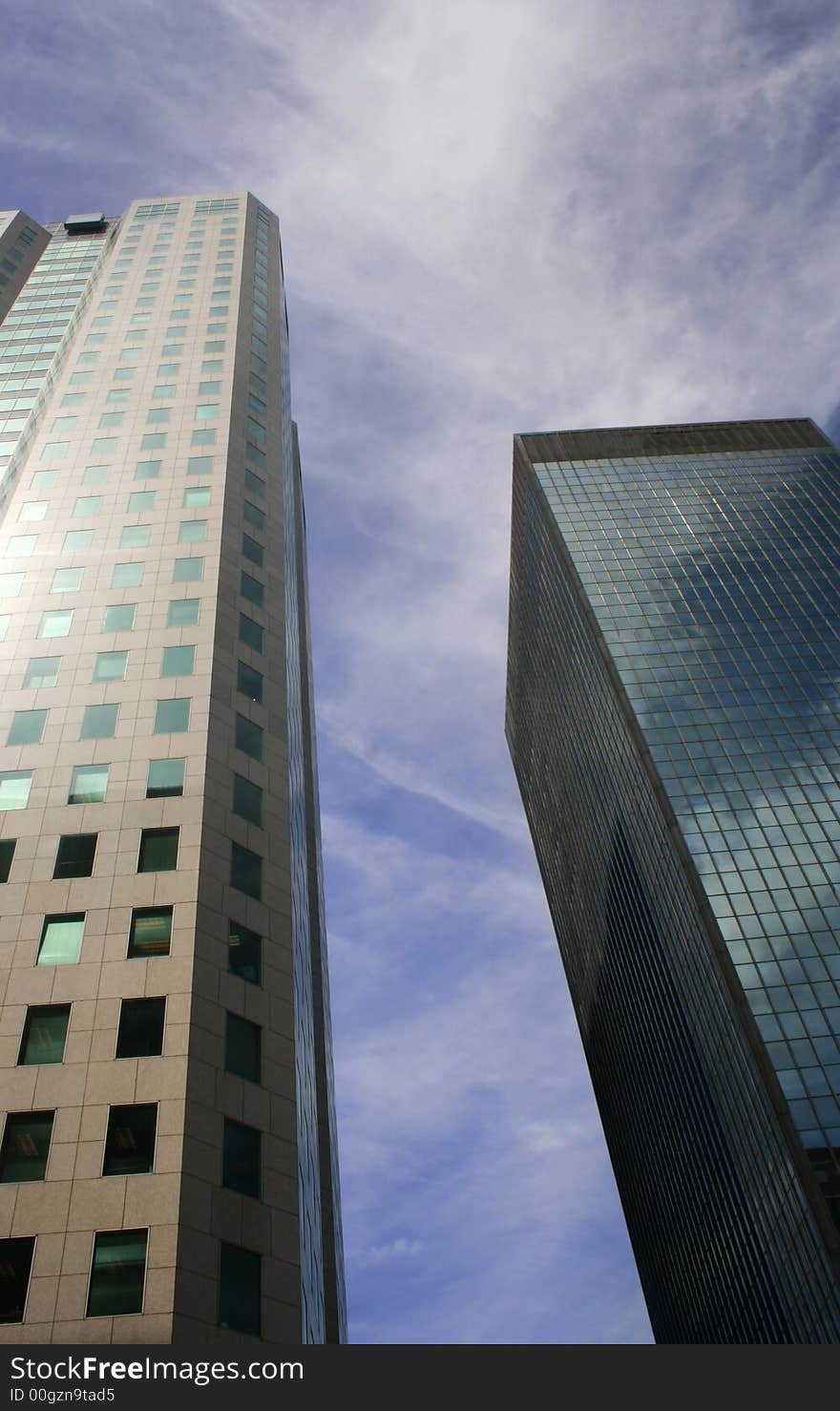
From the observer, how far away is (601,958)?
12400cm

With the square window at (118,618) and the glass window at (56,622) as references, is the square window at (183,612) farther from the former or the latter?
the glass window at (56,622)

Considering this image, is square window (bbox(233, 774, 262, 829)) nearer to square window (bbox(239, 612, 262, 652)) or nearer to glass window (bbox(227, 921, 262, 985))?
glass window (bbox(227, 921, 262, 985))

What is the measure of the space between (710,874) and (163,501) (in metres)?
50.5

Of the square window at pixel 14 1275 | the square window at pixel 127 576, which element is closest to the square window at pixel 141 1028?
the square window at pixel 14 1275

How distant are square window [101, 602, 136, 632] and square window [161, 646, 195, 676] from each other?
2.89 meters

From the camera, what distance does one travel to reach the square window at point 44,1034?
1228 inches

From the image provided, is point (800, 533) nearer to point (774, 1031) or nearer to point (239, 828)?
point (774, 1031)

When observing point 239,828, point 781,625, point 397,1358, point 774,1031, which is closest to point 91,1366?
point 397,1358

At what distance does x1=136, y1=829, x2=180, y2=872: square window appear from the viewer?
121 feet

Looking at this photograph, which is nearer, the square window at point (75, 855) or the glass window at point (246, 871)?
the square window at point (75, 855)

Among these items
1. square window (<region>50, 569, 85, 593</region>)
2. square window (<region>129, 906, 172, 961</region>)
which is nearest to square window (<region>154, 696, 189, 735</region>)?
square window (<region>129, 906, 172, 961</region>)

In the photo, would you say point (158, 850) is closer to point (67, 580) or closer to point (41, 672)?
point (41, 672)

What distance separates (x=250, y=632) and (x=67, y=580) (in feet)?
32.1

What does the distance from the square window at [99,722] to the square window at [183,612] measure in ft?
19.7
